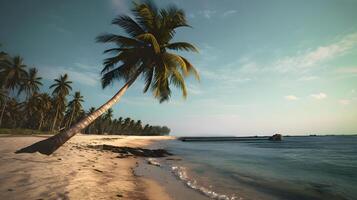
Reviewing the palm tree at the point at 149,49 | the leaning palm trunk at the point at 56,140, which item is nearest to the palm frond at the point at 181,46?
the palm tree at the point at 149,49

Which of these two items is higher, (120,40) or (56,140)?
(120,40)

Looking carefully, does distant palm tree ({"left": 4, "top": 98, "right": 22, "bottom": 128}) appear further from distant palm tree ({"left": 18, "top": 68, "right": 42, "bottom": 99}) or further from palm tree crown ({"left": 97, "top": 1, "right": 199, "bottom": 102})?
palm tree crown ({"left": 97, "top": 1, "right": 199, "bottom": 102})

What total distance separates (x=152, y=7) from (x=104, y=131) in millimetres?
94978

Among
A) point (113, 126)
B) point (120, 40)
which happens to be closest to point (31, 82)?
point (120, 40)

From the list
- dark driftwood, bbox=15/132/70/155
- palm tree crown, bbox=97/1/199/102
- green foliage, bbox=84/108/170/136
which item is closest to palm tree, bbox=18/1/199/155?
palm tree crown, bbox=97/1/199/102

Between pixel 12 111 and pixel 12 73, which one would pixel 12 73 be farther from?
pixel 12 111

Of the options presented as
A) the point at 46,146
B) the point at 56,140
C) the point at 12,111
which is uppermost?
the point at 12,111

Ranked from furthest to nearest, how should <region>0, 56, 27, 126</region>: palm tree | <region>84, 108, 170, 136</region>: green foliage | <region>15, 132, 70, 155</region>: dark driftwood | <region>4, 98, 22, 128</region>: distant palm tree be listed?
<region>84, 108, 170, 136</region>: green foliage, <region>4, 98, 22, 128</region>: distant palm tree, <region>0, 56, 27, 126</region>: palm tree, <region>15, 132, 70, 155</region>: dark driftwood

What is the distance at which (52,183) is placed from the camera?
5.07 meters

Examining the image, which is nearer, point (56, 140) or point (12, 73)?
point (56, 140)

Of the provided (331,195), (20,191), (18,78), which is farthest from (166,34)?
(18,78)

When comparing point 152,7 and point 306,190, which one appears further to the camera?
point 152,7

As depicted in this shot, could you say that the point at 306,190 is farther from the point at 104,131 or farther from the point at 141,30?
the point at 104,131

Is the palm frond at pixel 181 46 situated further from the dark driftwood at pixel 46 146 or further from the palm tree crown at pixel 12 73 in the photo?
the palm tree crown at pixel 12 73
